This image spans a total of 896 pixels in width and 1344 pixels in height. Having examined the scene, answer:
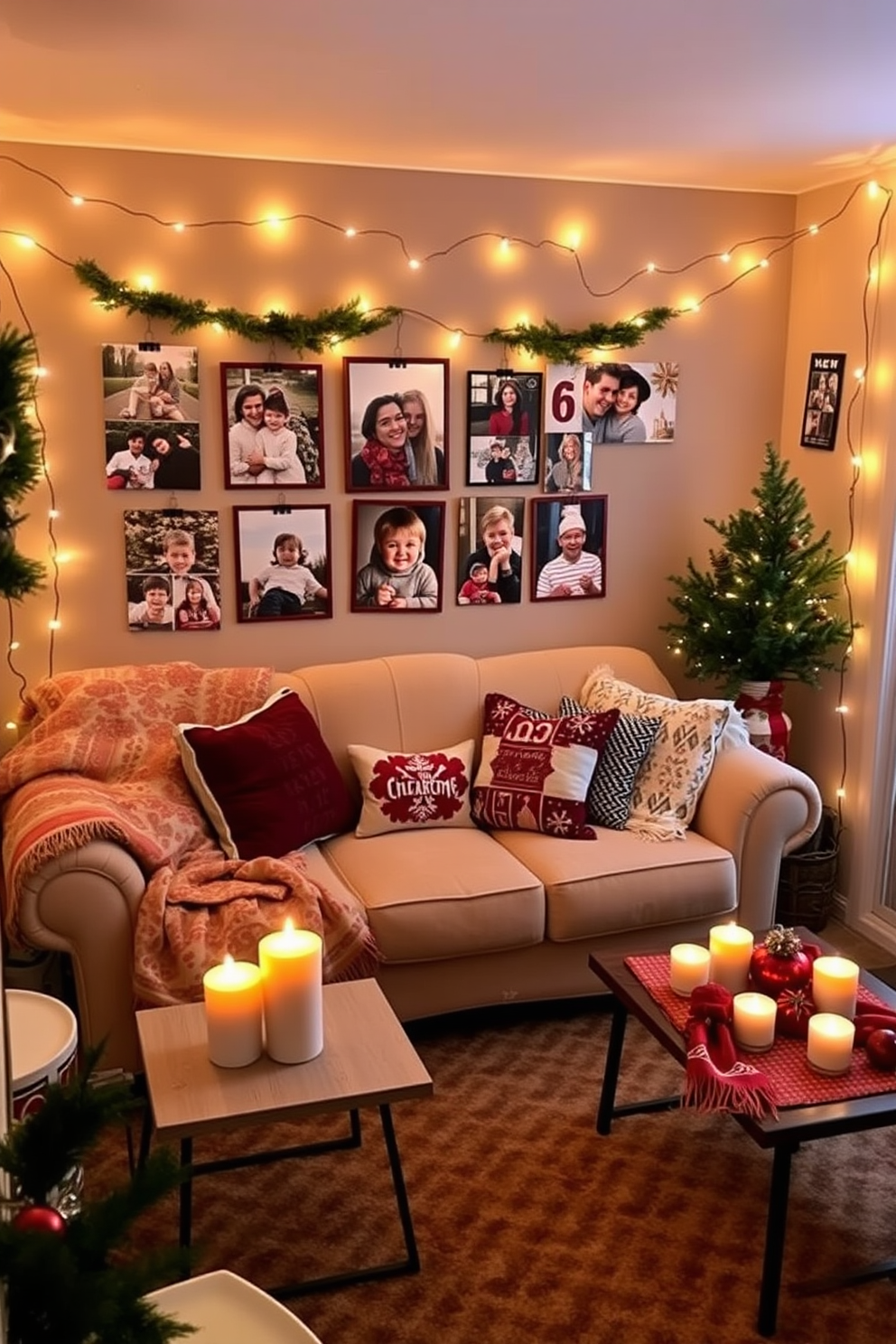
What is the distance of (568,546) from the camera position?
416 centimetres

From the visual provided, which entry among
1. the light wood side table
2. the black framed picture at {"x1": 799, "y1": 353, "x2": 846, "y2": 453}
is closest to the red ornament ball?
the light wood side table

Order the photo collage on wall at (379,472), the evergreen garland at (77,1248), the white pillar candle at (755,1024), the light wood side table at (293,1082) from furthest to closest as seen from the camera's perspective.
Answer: the photo collage on wall at (379,472) → the white pillar candle at (755,1024) → the light wood side table at (293,1082) → the evergreen garland at (77,1248)

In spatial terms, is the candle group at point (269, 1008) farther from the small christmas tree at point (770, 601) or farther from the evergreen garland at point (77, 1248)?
the small christmas tree at point (770, 601)

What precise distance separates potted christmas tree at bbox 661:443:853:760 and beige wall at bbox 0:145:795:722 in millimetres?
377

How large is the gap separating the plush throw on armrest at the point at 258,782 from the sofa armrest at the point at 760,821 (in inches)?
45.5

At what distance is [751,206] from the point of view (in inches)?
163

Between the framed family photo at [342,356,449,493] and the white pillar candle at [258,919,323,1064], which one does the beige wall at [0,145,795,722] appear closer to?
the framed family photo at [342,356,449,493]

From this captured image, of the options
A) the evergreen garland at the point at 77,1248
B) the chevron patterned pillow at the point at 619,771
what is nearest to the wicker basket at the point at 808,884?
the chevron patterned pillow at the point at 619,771

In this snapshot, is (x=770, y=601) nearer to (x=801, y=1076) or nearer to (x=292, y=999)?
(x=801, y=1076)

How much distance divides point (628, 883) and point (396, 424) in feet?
5.51

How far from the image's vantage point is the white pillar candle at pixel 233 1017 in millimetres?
2188

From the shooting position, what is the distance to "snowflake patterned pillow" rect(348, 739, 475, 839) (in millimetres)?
3516

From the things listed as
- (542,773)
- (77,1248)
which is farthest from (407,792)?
(77,1248)

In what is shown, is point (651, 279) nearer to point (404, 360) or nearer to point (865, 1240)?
point (404, 360)
